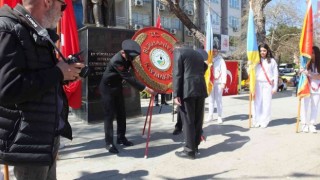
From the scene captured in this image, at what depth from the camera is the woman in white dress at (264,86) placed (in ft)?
25.1

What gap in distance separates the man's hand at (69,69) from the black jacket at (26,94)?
33 mm

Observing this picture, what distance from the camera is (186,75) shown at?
523 cm

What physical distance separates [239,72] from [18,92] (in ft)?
58.7

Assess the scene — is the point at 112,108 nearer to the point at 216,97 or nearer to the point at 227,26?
the point at 216,97

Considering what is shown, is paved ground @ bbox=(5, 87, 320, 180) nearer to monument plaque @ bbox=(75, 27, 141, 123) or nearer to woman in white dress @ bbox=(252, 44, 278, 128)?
woman in white dress @ bbox=(252, 44, 278, 128)

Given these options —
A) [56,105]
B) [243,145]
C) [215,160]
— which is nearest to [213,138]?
[243,145]

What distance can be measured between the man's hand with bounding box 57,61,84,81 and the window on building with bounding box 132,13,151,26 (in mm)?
37442

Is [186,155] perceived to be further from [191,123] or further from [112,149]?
[112,149]

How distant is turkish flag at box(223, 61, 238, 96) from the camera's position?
17.7m

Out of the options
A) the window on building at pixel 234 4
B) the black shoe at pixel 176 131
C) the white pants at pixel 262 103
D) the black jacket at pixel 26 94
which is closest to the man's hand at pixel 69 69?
the black jacket at pixel 26 94

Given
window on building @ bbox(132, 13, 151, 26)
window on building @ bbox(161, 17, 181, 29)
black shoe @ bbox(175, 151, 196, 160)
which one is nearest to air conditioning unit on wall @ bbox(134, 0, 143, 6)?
window on building @ bbox(132, 13, 151, 26)

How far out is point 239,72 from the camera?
19.0 meters

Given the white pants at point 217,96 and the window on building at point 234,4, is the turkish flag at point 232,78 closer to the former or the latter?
the white pants at point 217,96

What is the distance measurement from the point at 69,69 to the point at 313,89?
6.20 metres
